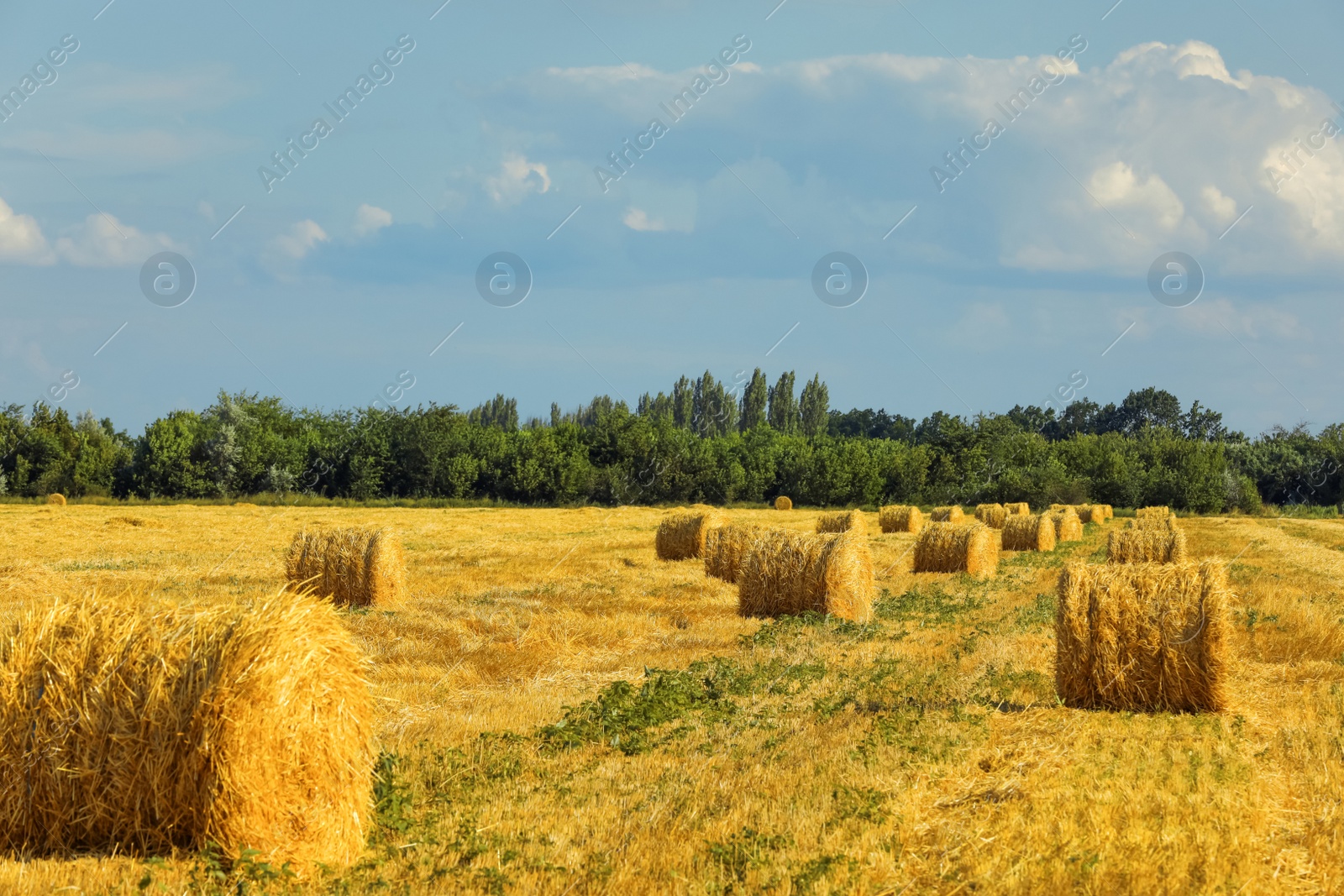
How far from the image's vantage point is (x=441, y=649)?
1358cm

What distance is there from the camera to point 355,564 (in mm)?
18188

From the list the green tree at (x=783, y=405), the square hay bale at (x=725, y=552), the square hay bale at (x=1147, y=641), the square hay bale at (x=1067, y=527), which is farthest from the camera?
the green tree at (x=783, y=405)

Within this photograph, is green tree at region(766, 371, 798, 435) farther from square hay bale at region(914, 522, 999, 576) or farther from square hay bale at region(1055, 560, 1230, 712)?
square hay bale at region(1055, 560, 1230, 712)

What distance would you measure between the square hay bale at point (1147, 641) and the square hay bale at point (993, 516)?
97.1 feet

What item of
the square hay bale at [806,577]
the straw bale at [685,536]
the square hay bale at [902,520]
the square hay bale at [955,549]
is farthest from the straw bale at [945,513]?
the square hay bale at [806,577]

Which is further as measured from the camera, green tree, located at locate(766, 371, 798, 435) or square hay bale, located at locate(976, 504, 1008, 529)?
green tree, located at locate(766, 371, 798, 435)

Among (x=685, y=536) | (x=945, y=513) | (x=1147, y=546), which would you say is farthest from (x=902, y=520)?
(x=1147, y=546)

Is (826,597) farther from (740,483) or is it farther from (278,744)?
(740,483)

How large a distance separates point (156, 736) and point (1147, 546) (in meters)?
18.6

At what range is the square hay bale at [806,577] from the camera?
16.9 metres

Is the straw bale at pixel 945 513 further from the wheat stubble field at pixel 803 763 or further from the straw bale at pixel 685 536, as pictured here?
the wheat stubble field at pixel 803 763

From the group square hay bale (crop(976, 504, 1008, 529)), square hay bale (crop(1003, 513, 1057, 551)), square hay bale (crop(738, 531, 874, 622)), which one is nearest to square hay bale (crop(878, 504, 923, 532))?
square hay bale (crop(976, 504, 1008, 529))

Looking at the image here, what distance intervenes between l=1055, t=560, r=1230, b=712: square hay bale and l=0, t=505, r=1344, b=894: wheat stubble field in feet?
1.18

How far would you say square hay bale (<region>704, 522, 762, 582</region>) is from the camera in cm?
2269
